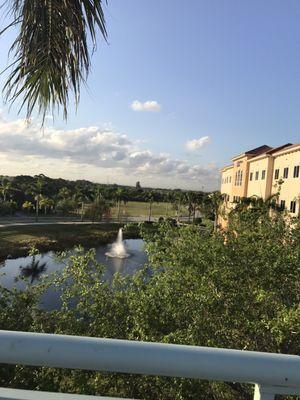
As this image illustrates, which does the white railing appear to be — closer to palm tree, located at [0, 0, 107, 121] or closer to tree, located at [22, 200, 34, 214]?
palm tree, located at [0, 0, 107, 121]

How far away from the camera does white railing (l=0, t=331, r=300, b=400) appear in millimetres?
1606

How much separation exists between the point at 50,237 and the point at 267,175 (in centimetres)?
3031

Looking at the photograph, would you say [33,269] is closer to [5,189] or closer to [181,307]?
[181,307]

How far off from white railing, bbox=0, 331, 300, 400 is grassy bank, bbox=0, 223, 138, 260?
43.9 metres

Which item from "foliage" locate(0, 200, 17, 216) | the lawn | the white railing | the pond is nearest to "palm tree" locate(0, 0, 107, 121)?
the white railing

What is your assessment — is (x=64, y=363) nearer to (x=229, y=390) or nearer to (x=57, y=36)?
(x=57, y=36)

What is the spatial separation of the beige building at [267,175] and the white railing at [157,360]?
21624 millimetres

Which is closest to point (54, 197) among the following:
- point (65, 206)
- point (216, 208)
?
point (65, 206)

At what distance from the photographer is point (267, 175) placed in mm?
38625

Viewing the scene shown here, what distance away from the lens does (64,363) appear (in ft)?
5.41

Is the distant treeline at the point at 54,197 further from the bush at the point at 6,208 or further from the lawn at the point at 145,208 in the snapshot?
the lawn at the point at 145,208

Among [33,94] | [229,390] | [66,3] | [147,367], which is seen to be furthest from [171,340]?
[147,367]

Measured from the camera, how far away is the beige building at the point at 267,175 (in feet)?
106

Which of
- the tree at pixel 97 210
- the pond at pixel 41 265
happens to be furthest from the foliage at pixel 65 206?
the pond at pixel 41 265
